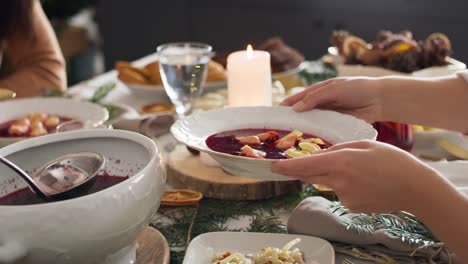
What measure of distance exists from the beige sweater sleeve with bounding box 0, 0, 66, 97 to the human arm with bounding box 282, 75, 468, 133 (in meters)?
0.98

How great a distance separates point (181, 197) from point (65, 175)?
0.31 meters

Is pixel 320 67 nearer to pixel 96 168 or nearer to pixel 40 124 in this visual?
pixel 40 124

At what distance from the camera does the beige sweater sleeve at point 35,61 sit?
1872 mm

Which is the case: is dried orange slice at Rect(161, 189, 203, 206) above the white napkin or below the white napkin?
below

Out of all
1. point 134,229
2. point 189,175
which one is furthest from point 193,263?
point 189,175

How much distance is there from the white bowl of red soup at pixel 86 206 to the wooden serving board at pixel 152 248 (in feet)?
0.08

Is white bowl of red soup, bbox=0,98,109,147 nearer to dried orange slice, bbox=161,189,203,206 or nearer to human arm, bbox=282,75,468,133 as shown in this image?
dried orange slice, bbox=161,189,203,206

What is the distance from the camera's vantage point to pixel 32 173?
916 mm

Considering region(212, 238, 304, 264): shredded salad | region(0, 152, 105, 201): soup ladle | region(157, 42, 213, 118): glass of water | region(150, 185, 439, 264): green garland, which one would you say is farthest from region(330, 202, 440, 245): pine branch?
region(157, 42, 213, 118): glass of water

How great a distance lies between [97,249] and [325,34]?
134 inches

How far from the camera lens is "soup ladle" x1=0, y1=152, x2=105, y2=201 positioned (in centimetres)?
82

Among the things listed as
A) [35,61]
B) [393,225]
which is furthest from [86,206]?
[35,61]

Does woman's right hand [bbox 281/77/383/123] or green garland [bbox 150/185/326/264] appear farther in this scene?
woman's right hand [bbox 281/77/383/123]

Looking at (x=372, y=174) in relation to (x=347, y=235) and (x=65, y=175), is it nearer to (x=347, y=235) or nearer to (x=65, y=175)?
(x=347, y=235)
